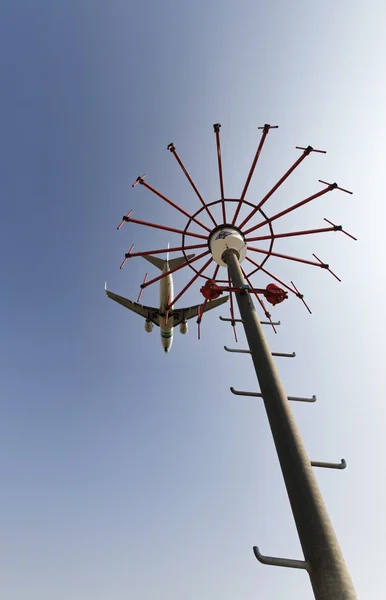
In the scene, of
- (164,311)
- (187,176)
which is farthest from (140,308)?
(187,176)

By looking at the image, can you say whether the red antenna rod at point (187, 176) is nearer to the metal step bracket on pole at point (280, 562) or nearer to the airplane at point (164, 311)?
the metal step bracket on pole at point (280, 562)

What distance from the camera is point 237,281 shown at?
9102mm

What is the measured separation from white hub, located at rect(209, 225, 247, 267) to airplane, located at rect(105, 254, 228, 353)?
27044 millimetres

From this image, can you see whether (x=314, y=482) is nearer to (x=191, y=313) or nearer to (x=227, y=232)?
(x=227, y=232)

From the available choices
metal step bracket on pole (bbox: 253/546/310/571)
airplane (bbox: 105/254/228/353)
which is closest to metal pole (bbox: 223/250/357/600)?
metal step bracket on pole (bbox: 253/546/310/571)

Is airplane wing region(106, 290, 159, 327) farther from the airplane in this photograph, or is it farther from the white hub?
the white hub

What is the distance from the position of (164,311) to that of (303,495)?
113 ft

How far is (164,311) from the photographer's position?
39.2 meters

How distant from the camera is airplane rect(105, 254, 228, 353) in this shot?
38.0m

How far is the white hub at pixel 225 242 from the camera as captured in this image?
10.4 metres

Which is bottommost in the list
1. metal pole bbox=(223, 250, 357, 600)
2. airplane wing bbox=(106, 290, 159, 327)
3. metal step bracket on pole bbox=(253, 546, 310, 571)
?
metal step bracket on pole bbox=(253, 546, 310, 571)

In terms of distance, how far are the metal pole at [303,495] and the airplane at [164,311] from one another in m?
31.0

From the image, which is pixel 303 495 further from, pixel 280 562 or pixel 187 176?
pixel 187 176

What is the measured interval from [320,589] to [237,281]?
6.42 meters
